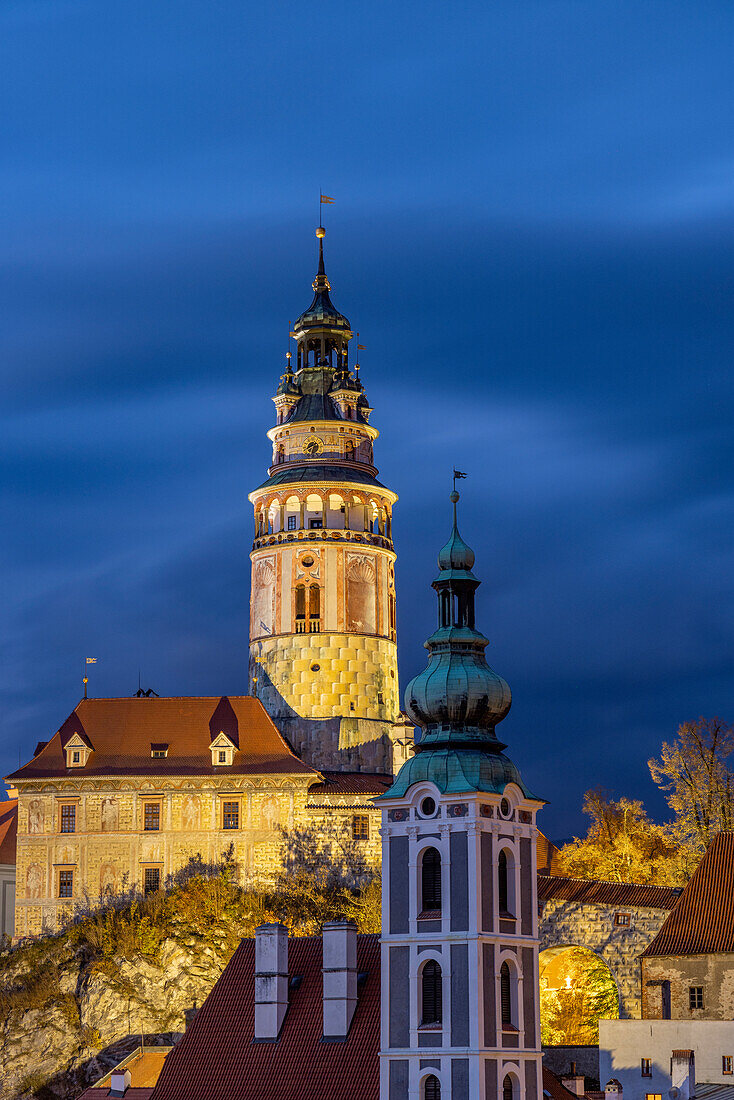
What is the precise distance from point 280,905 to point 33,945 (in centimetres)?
962

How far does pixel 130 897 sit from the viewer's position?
3177 inches

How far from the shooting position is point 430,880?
170ft

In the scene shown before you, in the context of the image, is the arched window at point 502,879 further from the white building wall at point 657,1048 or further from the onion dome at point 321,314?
the onion dome at point 321,314

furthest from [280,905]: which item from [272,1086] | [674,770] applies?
[272,1086]

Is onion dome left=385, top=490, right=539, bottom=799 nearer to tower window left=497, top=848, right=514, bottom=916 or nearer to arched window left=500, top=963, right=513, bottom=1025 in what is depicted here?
tower window left=497, top=848, right=514, bottom=916

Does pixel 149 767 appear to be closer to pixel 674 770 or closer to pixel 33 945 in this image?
pixel 33 945

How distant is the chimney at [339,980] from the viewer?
175 feet

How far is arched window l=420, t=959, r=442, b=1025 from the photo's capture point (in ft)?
167

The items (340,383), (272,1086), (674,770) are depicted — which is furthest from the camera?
(340,383)

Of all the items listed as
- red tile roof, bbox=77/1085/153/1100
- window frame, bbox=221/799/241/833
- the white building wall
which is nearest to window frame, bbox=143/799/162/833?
window frame, bbox=221/799/241/833

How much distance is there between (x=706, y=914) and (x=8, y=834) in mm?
38354

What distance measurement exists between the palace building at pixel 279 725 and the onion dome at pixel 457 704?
80.8 ft

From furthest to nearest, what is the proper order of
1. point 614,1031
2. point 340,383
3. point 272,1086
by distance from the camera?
point 340,383 → point 614,1031 → point 272,1086

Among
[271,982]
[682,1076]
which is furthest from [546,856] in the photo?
[271,982]
